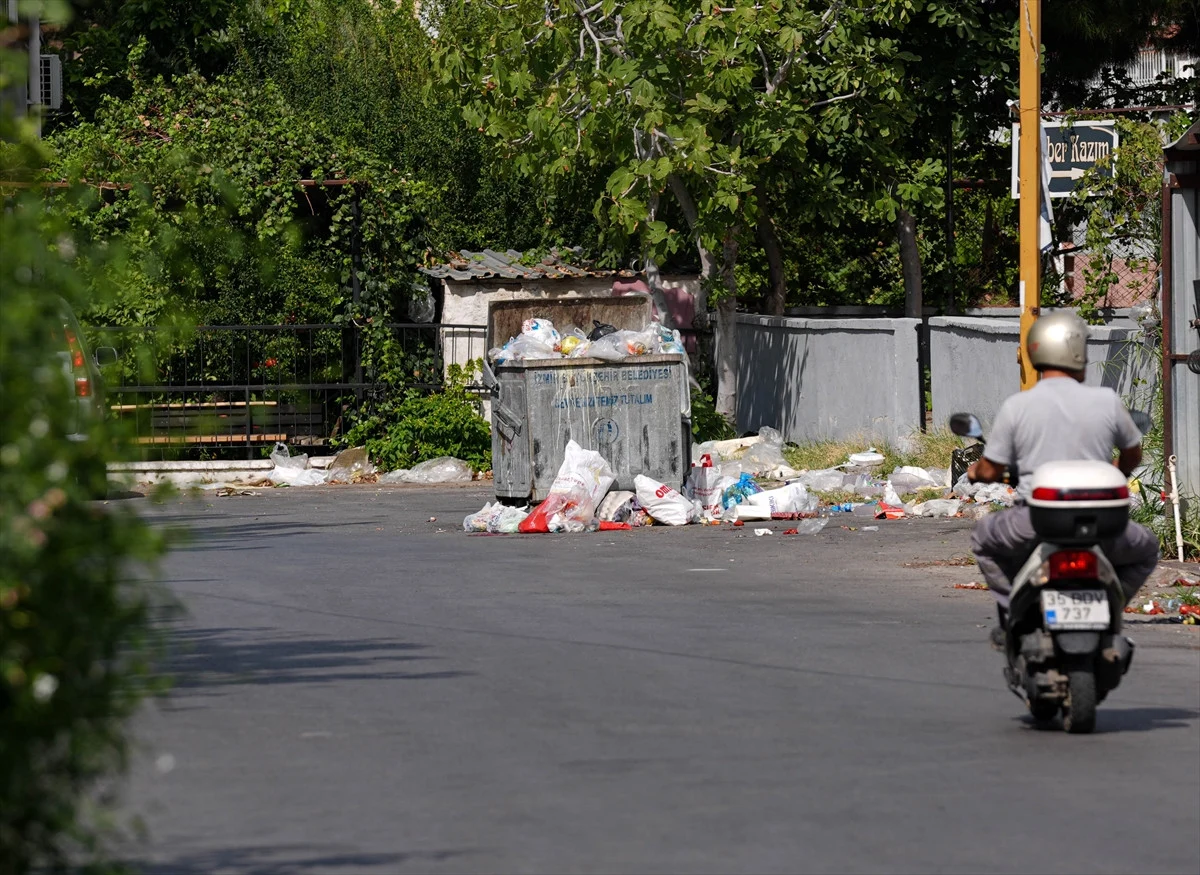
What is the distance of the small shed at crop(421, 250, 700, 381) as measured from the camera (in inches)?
1065

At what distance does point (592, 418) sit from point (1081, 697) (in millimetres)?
11247

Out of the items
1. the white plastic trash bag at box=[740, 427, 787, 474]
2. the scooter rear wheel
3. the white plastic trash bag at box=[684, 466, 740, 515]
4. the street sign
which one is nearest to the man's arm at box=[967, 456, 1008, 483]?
the scooter rear wheel

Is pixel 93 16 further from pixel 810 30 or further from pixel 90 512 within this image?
pixel 90 512

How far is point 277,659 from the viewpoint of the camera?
972cm

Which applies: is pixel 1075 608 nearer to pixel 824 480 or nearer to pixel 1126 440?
pixel 1126 440

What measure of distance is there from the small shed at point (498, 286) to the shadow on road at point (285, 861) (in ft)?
68.4

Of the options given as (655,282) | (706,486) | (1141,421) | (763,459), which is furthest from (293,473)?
(1141,421)

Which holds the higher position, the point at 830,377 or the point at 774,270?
the point at 774,270

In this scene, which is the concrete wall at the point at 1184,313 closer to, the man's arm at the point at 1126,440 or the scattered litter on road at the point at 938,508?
the scattered litter on road at the point at 938,508

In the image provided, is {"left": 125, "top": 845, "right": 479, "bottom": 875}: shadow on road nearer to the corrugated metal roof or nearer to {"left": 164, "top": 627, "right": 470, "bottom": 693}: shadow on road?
{"left": 164, "top": 627, "right": 470, "bottom": 693}: shadow on road

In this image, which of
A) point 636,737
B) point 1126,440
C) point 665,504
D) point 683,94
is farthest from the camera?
point 683,94

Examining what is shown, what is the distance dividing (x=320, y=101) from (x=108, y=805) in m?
34.6

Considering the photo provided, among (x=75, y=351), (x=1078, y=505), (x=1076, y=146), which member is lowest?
(x=1078, y=505)

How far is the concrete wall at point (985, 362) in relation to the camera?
18375 millimetres
